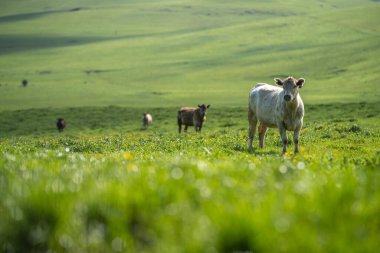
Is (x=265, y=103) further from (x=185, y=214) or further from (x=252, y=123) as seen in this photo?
(x=185, y=214)

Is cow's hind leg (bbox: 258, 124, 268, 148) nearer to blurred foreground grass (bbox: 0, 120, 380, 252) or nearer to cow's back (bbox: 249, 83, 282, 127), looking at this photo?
cow's back (bbox: 249, 83, 282, 127)

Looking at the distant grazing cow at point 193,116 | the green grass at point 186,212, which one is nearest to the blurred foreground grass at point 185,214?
the green grass at point 186,212

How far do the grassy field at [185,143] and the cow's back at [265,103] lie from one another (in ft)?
3.83

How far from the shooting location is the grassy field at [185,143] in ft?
16.2

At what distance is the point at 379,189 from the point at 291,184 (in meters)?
0.93

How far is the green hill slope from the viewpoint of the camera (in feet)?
256

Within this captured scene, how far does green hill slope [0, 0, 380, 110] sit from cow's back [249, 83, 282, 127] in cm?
4331

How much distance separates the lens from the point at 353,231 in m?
4.73

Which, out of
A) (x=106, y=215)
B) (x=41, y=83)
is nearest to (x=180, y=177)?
(x=106, y=215)

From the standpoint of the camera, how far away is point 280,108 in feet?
56.2

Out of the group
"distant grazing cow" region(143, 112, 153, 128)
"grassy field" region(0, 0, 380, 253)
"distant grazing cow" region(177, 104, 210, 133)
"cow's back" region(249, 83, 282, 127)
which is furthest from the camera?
"distant grazing cow" region(143, 112, 153, 128)

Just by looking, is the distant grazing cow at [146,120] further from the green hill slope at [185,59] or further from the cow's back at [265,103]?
the cow's back at [265,103]

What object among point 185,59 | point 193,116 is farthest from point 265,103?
point 185,59

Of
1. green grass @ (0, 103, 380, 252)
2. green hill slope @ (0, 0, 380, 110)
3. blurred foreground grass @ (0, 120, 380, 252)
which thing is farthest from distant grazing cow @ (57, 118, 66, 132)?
blurred foreground grass @ (0, 120, 380, 252)
